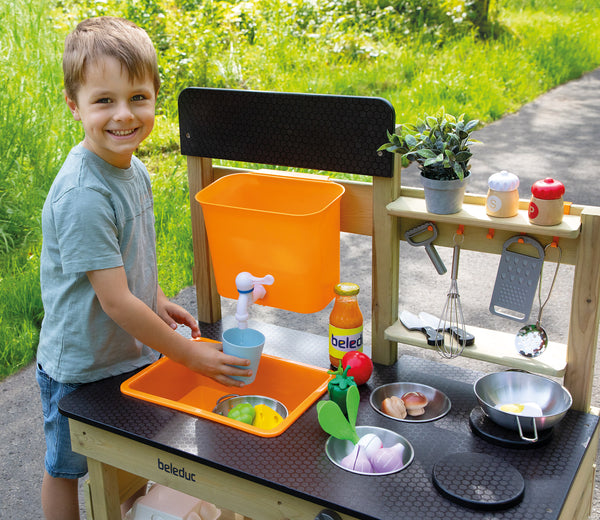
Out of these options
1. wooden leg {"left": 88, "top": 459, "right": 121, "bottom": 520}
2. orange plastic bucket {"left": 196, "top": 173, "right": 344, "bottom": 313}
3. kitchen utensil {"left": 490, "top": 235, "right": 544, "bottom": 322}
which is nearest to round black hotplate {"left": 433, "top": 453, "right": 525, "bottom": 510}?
kitchen utensil {"left": 490, "top": 235, "right": 544, "bottom": 322}

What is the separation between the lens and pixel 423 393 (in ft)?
6.20

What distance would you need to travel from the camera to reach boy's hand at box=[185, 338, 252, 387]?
5.98ft

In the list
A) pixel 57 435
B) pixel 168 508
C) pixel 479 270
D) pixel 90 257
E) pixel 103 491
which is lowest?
pixel 479 270

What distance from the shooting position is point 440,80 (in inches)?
275

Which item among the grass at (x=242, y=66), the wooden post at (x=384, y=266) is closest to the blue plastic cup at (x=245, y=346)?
the wooden post at (x=384, y=266)

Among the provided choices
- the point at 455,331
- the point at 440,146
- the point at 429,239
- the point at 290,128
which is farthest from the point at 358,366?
the point at 290,128

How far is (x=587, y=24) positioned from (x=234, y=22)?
551 centimetres

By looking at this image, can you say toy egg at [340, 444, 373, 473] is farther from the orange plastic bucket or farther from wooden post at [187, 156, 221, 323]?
wooden post at [187, 156, 221, 323]

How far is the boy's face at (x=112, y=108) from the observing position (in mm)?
1715

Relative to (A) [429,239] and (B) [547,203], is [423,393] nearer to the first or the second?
(A) [429,239]

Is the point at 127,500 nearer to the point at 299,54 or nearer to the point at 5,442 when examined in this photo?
the point at 5,442

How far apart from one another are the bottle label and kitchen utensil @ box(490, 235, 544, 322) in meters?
0.39

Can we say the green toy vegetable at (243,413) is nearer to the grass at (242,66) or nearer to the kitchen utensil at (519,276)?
the kitchen utensil at (519,276)

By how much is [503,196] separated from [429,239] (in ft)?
0.83
